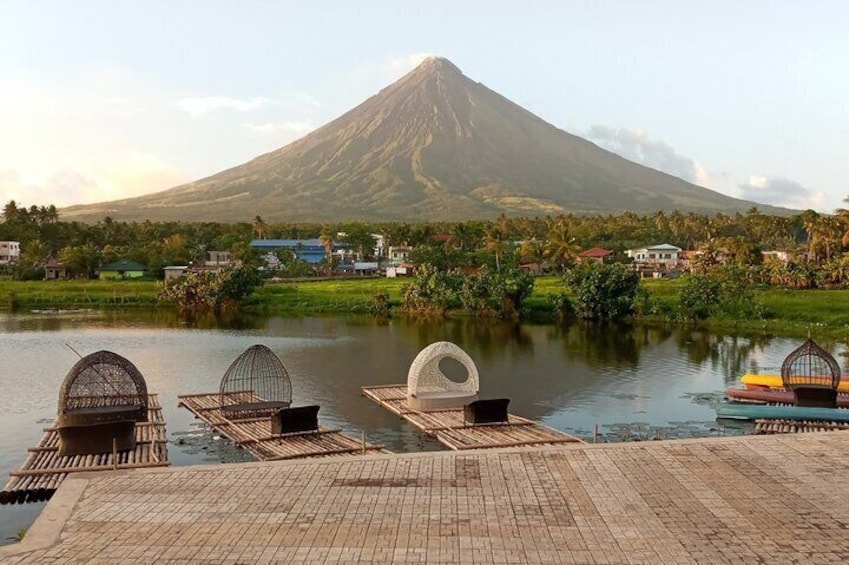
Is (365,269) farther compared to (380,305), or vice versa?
(365,269)

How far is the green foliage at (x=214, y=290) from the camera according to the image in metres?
53.1

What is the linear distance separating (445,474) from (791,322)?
33.4 metres

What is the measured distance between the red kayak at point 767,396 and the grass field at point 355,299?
1705 cm

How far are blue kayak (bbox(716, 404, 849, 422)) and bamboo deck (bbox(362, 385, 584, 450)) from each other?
5.46 metres

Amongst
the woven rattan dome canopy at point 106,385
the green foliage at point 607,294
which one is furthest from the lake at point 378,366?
the green foliage at point 607,294

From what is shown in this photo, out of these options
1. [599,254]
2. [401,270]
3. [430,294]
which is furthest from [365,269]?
[430,294]

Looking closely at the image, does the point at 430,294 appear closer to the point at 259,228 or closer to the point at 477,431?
the point at 477,431

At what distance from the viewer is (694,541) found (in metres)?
10.4

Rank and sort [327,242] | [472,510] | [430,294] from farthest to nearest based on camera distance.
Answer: [327,242], [430,294], [472,510]

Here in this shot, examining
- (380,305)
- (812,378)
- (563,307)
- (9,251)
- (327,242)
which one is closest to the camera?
(812,378)

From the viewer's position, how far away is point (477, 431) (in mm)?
18219

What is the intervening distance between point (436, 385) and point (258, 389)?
16.8 feet

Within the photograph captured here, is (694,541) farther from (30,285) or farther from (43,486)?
(30,285)

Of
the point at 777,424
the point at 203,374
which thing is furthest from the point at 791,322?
the point at 203,374
